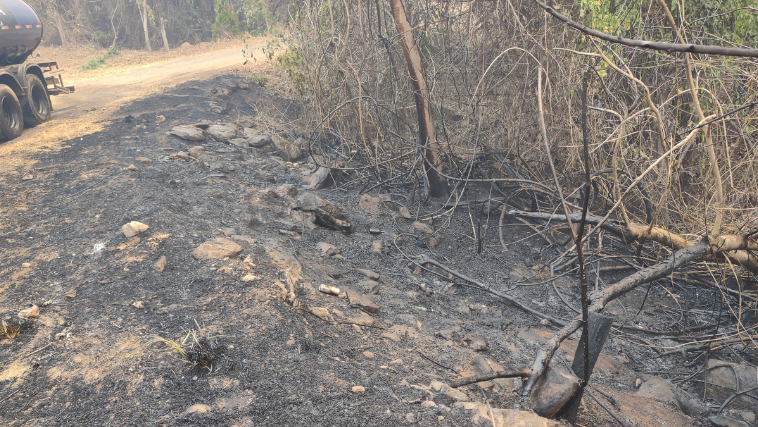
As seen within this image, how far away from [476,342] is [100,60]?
17817mm

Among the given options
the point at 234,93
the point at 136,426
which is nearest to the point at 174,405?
the point at 136,426

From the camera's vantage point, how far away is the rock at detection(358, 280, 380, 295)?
411 cm

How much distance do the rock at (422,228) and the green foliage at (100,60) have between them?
1492 cm

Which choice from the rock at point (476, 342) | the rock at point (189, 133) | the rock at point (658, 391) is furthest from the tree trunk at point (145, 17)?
the rock at point (658, 391)

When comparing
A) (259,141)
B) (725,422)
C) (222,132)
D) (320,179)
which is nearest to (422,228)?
(320,179)

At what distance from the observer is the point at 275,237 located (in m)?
4.76

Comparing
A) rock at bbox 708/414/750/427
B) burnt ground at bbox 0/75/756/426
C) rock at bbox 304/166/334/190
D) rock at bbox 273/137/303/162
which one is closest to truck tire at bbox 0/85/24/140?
burnt ground at bbox 0/75/756/426

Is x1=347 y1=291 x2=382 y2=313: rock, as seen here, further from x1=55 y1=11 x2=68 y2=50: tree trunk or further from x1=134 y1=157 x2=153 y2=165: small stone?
x1=55 y1=11 x2=68 y2=50: tree trunk

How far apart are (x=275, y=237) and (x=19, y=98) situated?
7175mm

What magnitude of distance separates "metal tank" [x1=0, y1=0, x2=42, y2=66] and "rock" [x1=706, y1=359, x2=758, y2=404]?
1111 centimetres

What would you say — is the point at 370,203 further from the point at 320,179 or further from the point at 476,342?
the point at 476,342

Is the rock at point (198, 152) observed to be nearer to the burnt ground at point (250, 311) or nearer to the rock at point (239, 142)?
Answer: the burnt ground at point (250, 311)

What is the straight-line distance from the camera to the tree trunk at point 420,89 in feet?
18.6

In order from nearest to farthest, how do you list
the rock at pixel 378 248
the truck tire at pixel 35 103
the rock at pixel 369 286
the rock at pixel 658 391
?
the rock at pixel 658 391
the rock at pixel 369 286
the rock at pixel 378 248
the truck tire at pixel 35 103
